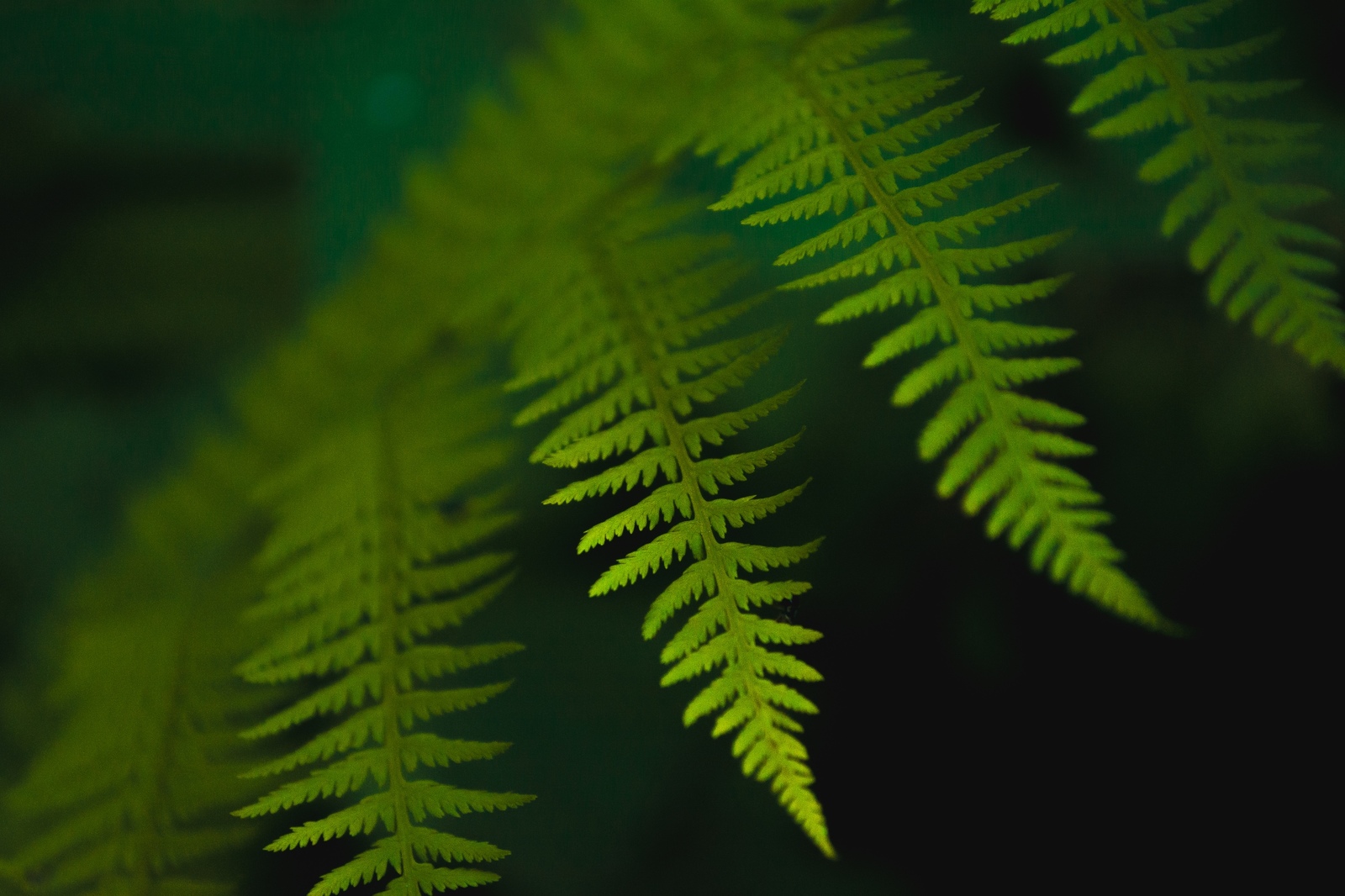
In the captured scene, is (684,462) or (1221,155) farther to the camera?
(684,462)

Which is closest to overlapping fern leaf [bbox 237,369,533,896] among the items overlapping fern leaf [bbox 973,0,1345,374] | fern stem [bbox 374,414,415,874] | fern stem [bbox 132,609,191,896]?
fern stem [bbox 374,414,415,874]

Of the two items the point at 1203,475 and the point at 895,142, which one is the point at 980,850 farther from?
the point at 895,142

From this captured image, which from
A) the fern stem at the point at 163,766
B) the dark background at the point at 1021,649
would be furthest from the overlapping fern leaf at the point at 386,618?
the dark background at the point at 1021,649

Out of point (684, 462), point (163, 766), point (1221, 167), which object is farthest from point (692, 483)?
point (163, 766)

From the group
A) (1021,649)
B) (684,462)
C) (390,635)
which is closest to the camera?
(684,462)

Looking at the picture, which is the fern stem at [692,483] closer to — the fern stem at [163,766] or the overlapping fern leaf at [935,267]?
the overlapping fern leaf at [935,267]

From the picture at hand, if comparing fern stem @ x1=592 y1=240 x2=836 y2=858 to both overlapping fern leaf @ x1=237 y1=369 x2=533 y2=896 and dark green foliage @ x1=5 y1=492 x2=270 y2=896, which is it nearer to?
overlapping fern leaf @ x1=237 y1=369 x2=533 y2=896

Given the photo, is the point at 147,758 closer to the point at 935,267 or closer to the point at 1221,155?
the point at 935,267

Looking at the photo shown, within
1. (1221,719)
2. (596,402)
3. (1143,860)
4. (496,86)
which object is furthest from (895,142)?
(496,86)
